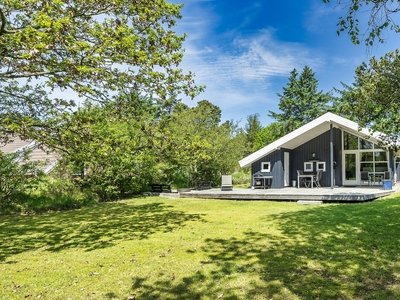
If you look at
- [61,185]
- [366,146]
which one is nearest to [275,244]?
[61,185]

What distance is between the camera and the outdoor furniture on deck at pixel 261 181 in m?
19.4

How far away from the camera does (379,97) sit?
13336mm

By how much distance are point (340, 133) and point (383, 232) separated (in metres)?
14.7

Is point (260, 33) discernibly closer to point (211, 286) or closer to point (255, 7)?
point (255, 7)

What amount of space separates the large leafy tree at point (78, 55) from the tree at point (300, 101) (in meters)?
35.2

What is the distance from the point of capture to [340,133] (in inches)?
798

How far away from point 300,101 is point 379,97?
29490mm

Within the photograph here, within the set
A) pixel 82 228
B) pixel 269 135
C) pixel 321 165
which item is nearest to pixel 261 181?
pixel 321 165

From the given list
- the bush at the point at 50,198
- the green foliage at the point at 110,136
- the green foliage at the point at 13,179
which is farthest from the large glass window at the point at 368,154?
the green foliage at the point at 13,179

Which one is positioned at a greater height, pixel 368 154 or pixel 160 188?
pixel 368 154

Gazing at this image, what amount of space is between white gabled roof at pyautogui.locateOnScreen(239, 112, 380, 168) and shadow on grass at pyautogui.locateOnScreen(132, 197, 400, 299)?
11.1 metres

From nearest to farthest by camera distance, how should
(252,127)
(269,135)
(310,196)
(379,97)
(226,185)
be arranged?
1. (379,97)
2. (310,196)
3. (226,185)
4. (269,135)
5. (252,127)

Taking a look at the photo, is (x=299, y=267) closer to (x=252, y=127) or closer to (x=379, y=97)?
(x=379, y=97)

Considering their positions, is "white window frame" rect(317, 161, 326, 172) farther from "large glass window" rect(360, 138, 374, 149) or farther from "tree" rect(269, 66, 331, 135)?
"tree" rect(269, 66, 331, 135)
